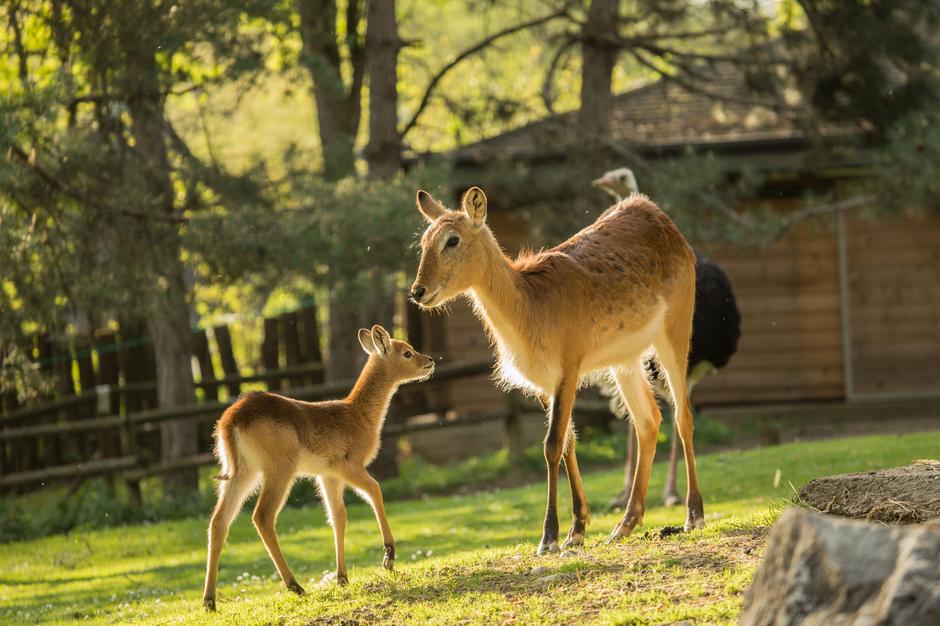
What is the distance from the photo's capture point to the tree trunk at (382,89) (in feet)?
58.2

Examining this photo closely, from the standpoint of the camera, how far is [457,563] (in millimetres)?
8320

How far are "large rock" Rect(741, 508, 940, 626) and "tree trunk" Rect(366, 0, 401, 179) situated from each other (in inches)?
529

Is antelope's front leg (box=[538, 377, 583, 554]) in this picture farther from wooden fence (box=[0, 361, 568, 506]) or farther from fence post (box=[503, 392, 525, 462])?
fence post (box=[503, 392, 525, 462])

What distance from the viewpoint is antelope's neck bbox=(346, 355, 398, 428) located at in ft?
30.3

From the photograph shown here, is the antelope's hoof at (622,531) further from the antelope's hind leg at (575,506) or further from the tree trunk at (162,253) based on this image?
the tree trunk at (162,253)

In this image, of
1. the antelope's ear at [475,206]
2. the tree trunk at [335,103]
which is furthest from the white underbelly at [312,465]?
the tree trunk at [335,103]

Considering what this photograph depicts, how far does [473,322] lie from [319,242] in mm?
7880

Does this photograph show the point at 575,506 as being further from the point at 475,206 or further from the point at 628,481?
the point at 628,481

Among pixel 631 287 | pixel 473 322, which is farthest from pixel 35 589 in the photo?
pixel 473 322

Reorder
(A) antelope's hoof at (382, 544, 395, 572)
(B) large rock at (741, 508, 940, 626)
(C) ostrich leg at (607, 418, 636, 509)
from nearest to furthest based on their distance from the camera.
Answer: (B) large rock at (741, 508, 940, 626) < (A) antelope's hoof at (382, 544, 395, 572) < (C) ostrich leg at (607, 418, 636, 509)

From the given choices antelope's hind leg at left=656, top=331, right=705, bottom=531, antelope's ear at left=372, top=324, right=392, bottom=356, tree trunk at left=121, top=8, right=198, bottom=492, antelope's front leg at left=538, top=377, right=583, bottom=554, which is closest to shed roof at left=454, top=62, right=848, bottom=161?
tree trunk at left=121, top=8, right=198, bottom=492

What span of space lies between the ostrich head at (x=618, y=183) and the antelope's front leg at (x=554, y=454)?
4.63 meters

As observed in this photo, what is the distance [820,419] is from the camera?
68.2ft

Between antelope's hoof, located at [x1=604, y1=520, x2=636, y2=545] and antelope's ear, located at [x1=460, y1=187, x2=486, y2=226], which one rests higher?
antelope's ear, located at [x1=460, y1=187, x2=486, y2=226]
